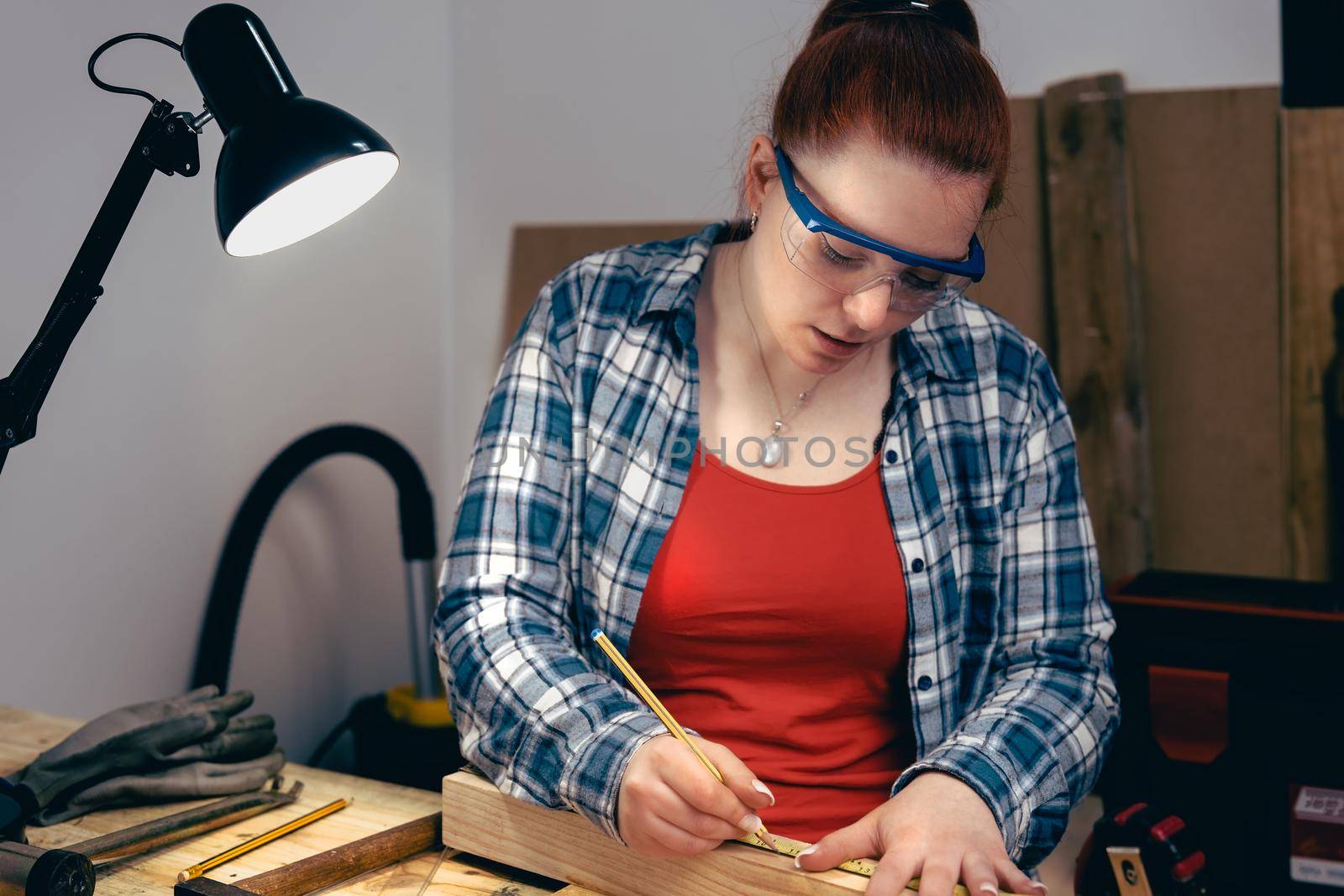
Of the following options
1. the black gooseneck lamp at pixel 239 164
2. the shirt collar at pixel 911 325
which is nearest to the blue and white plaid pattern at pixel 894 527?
the shirt collar at pixel 911 325

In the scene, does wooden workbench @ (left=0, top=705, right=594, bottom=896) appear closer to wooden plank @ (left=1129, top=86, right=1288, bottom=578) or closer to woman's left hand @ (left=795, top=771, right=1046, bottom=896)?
woman's left hand @ (left=795, top=771, right=1046, bottom=896)

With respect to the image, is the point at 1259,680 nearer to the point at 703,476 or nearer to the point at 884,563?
the point at 884,563

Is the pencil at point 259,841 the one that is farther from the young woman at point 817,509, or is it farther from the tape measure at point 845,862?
the tape measure at point 845,862

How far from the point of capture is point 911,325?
4.52 ft

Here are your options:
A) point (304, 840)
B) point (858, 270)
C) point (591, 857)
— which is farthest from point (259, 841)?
point (858, 270)

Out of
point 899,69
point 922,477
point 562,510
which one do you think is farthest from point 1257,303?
point 562,510

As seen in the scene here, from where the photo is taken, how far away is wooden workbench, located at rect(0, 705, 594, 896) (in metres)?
1.06

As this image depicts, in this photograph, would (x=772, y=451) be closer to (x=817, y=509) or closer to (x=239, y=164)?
(x=817, y=509)

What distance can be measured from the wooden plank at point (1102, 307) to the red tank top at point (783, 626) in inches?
40.4

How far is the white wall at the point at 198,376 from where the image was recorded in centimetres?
161

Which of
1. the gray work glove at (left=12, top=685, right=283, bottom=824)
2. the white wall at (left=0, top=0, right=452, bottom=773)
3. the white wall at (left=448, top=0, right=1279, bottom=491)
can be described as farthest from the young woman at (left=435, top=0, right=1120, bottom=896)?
the white wall at (left=448, top=0, right=1279, bottom=491)

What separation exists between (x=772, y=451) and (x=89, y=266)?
76 centimetres

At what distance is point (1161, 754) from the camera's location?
5.52 ft

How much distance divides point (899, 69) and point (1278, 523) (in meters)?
1.45
